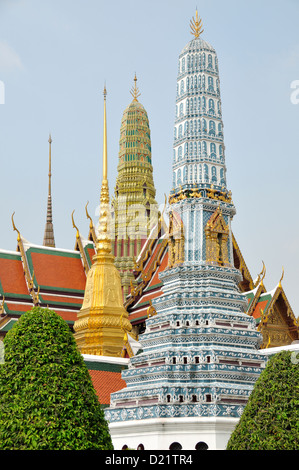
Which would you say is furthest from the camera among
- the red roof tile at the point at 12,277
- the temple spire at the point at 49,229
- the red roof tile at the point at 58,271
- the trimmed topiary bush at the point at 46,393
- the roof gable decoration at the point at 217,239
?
the temple spire at the point at 49,229

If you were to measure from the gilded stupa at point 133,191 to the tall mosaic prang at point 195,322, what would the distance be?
1388 centimetres

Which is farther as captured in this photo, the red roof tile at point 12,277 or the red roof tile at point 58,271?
the red roof tile at point 58,271

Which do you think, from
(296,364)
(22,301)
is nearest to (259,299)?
(22,301)

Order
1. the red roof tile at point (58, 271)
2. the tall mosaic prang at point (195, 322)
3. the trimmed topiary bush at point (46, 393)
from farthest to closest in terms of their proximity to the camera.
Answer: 1. the red roof tile at point (58, 271)
2. the tall mosaic prang at point (195, 322)
3. the trimmed topiary bush at point (46, 393)

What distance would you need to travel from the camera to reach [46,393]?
8727 mm

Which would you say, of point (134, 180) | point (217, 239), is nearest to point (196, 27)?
point (217, 239)

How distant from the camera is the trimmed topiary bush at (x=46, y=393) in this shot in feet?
27.9

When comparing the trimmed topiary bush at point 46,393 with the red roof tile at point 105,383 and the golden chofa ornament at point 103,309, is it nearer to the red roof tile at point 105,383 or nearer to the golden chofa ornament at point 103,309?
the red roof tile at point 105,383

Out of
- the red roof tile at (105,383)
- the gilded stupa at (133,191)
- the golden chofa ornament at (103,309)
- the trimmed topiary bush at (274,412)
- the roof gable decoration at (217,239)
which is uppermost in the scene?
the gilded stupa at (133,191)

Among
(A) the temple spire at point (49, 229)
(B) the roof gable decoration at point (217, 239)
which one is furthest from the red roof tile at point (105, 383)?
(A) the temple spire at point (49, 229)

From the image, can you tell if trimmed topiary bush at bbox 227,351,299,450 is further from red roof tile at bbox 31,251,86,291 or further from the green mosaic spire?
the green mosaic spire

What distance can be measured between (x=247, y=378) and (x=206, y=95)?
17.5 ft
